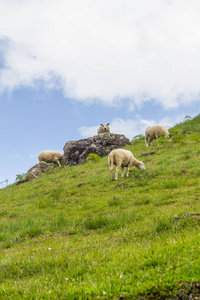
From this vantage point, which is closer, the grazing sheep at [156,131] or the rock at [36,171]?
the grazing sheep at [156,131]

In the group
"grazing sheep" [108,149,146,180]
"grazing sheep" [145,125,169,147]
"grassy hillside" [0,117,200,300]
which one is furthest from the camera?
"grazing sheep" [145,125,169,147]

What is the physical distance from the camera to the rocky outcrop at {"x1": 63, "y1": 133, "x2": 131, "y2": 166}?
27.5 m

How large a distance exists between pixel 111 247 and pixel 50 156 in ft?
86.3

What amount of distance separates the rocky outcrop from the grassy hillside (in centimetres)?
1548

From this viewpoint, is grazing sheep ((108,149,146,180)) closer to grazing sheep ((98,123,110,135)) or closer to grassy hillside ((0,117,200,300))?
grassy hillside ((0,117,200,300))

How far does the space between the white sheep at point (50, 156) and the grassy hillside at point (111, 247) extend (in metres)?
18.5

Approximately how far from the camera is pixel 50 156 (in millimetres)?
30516

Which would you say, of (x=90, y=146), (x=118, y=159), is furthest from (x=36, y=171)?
(x=118, y=159)

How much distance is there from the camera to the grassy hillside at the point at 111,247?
124 inches

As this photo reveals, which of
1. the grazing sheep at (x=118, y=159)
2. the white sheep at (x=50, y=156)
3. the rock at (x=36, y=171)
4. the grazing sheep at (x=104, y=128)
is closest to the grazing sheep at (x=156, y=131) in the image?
the grazing sheep at (x=118, y=159)

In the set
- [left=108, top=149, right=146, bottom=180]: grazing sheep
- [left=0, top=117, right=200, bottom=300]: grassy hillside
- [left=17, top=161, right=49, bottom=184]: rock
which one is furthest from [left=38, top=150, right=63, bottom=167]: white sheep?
[left=0, top=117, right=200, bottom=300]: grassy hillside

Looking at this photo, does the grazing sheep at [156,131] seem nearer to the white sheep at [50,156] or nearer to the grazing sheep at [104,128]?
the grazing sheep at [104,128]

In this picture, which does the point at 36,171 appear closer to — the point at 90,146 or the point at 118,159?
the point at 90,146

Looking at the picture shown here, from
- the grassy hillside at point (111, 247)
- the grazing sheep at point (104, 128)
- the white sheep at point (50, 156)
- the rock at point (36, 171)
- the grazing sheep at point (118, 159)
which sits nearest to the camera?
the grassy hillside at point (111, 247)
